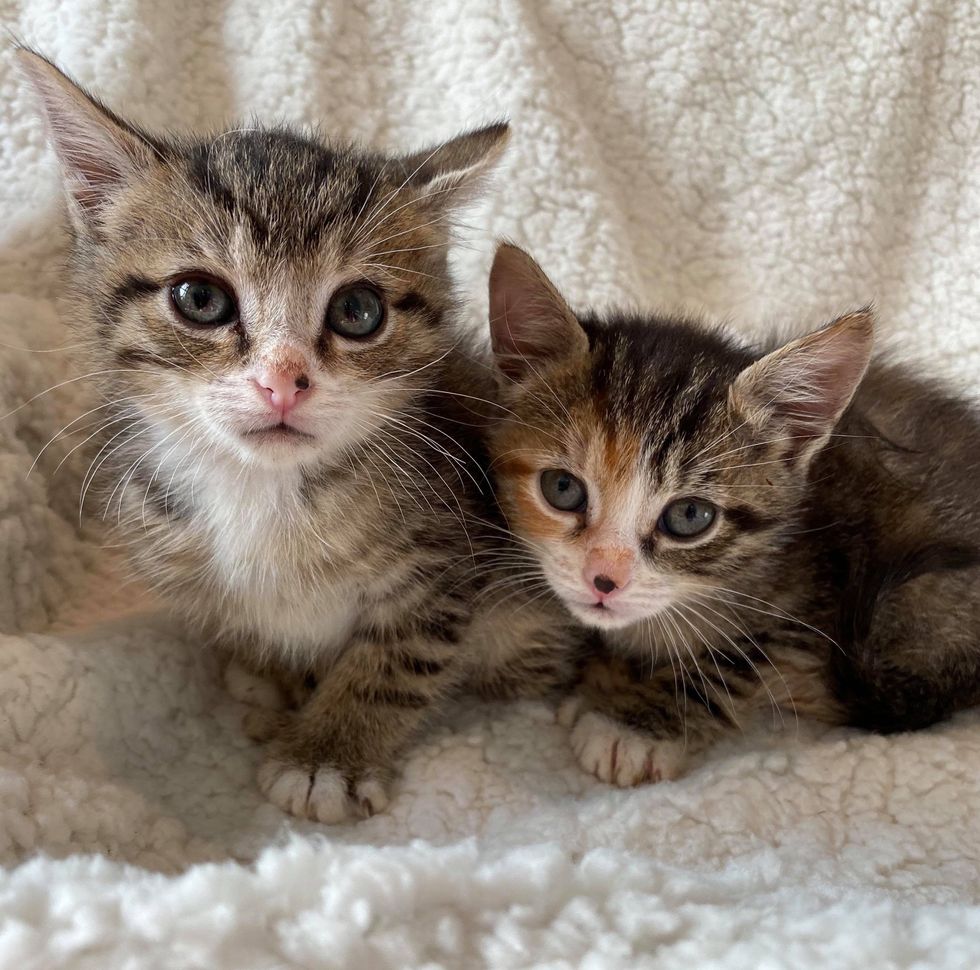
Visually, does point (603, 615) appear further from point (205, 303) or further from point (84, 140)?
point (84, 140)

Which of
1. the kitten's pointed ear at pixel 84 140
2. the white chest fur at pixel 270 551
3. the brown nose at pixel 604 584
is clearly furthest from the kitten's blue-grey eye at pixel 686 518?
the kitten's pointed ear at pixel 84 140

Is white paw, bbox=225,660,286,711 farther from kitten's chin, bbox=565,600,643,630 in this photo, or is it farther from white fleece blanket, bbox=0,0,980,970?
kitten's chin, bbox=565,600,643,630

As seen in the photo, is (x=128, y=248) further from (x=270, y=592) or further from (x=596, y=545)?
(x=596, y=545)

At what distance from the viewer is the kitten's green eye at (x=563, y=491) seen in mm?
1232

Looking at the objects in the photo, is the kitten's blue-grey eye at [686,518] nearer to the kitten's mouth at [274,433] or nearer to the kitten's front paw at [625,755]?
the kitten's front paw at [625,755]

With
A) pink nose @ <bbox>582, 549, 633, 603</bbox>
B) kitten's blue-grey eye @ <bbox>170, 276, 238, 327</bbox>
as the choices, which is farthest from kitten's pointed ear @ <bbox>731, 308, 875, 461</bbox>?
kitten's blue-grey eye @ <bbox>170, 276, 238, 327</bbox>

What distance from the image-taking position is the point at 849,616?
1325 mm

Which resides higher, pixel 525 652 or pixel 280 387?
pixel 280 387

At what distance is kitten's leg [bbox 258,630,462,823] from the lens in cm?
122

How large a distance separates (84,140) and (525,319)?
0.55 meters

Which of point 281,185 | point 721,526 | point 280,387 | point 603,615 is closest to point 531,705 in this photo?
point 603,615

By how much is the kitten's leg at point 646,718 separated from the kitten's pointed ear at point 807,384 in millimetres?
337

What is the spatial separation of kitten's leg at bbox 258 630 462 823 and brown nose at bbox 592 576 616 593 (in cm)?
22

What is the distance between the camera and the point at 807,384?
1224mm
